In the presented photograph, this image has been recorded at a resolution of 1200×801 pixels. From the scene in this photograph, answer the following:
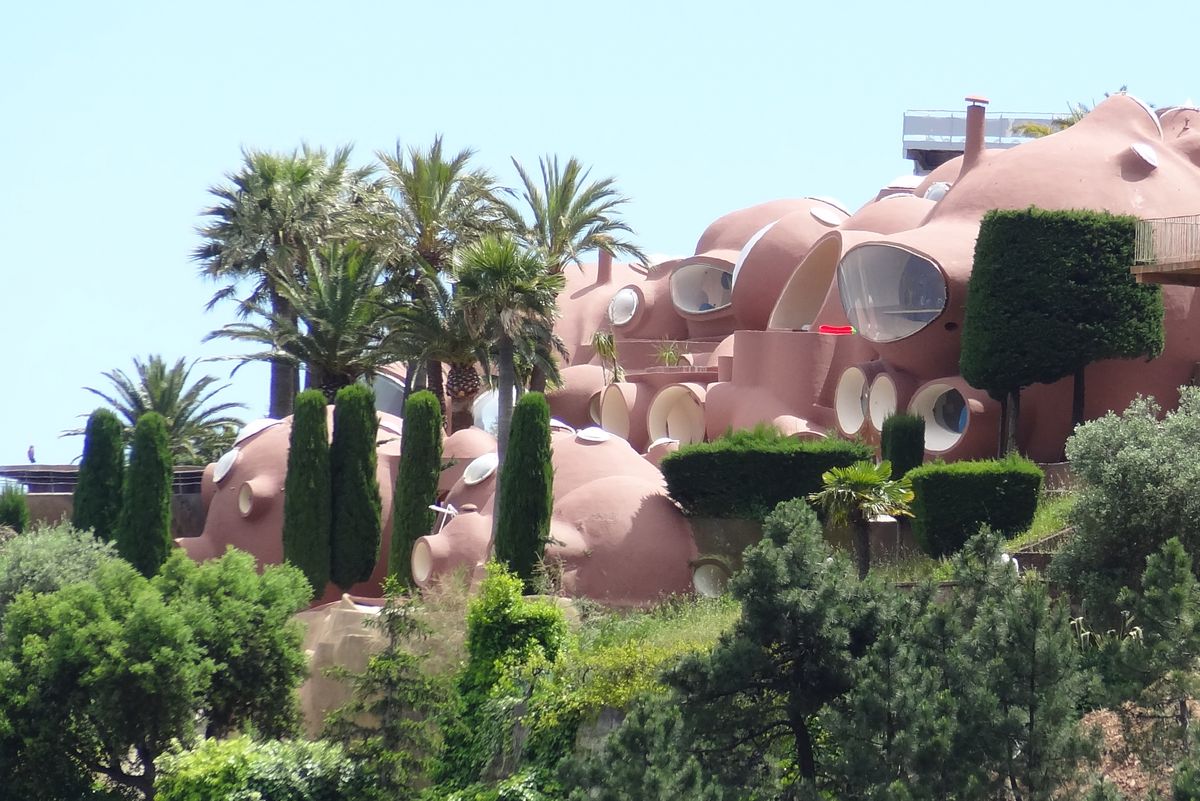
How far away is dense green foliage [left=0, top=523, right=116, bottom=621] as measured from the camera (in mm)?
28797

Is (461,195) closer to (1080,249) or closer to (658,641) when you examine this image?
(1080,249)

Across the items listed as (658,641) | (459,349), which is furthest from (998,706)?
(459,349)

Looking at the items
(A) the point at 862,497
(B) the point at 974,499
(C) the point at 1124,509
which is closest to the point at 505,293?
(A) the point at 862,497

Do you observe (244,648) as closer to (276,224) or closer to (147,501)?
(147,501)

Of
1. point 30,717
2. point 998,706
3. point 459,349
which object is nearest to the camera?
point 998,706

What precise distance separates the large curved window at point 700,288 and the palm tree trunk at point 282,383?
9.65 meters

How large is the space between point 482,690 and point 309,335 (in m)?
15.8

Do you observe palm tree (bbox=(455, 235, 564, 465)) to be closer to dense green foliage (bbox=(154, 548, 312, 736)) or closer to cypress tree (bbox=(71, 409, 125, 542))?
dense green foliage (bbox=(154, 548, 312, 736))

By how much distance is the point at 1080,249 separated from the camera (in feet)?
93.0

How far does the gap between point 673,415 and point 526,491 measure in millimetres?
11212

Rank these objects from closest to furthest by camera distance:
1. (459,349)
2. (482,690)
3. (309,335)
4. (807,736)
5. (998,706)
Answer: (998,706)
(807,736)
(482,690)
(459,349)
(309,335)

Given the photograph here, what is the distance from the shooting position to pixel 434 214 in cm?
3625

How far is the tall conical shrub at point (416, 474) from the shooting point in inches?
1179

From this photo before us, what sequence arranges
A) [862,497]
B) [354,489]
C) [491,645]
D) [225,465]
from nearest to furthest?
[491,645] < [862,497] < [354,489] < [225,465]
